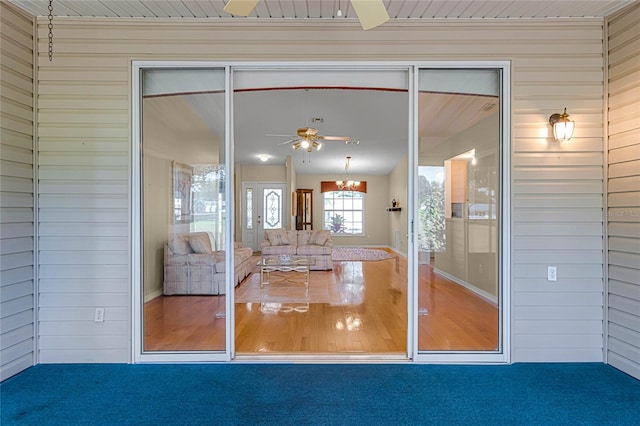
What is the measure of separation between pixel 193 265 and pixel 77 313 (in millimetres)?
963

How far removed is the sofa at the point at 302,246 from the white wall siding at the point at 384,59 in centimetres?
409

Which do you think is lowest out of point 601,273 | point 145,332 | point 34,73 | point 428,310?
point 145,332

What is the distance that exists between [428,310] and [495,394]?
760 millimetres

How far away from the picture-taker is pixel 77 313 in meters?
2.68

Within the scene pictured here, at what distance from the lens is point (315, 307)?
4.21 meters

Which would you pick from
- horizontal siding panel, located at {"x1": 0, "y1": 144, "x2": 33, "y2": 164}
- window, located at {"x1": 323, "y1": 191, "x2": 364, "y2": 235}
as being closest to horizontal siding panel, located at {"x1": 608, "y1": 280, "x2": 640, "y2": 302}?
horizontal siding panel, located at {"x1": 0, "y1": 144, "x2": 33, "y2": 164}

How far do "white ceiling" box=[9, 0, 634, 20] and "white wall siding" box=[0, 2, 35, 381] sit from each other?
11.9 inches

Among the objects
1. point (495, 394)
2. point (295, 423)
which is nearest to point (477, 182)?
point (495, 394)

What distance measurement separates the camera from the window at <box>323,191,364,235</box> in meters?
11.8

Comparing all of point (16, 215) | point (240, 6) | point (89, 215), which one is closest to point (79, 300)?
point (89, 215)

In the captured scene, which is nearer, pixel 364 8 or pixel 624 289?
pixel 364 8

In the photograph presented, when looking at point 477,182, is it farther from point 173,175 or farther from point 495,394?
point 173,175

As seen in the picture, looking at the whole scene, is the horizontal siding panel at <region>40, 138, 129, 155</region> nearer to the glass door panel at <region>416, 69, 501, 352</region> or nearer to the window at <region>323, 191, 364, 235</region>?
the glass door panel at <region>416, 69, 501, 352</region>

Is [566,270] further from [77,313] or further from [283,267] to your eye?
[77,313]
